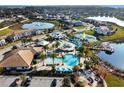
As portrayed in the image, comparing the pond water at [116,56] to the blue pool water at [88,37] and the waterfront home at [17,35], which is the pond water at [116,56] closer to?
the blue pool water at [88,37]

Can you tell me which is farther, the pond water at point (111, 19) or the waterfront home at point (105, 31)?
the waterfront home at point (105, 31)

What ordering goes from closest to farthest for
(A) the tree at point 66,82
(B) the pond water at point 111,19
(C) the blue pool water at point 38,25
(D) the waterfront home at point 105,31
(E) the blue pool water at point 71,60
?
(A) the tree at point 66,82 < (E) the blue pool water at point 71,60 < (C) the blue pool water at point 38,25 < (B) the pond water at point 111,19 < (D) the waterfront home at point 105,31

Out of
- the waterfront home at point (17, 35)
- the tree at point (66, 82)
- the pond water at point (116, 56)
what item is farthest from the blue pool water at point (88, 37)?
the tree at point (66, 82)

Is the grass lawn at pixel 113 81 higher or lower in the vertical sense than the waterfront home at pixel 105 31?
lower

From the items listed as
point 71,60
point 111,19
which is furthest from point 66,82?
point 111,19

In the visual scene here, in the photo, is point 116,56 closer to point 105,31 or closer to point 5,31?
point 105,31
